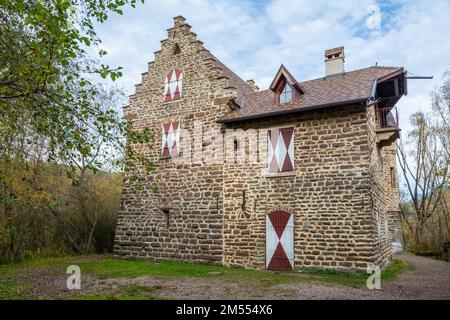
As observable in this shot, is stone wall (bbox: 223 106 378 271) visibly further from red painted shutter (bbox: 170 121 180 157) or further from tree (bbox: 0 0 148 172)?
tree (bbox: 0 0 148 172)

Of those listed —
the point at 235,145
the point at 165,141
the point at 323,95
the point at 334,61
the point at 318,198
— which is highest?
the point at 334,61

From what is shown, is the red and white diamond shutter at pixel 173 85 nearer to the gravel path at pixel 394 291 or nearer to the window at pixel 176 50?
the window at pixel 176 50

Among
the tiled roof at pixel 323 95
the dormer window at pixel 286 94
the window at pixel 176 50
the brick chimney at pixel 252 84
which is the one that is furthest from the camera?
the brick chimney at pixel 252 84

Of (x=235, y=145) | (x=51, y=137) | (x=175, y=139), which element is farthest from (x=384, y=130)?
(x=51, y=137)

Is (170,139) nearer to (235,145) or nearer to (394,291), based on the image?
(235,145)

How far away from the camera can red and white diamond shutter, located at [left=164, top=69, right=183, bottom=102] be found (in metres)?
15.3

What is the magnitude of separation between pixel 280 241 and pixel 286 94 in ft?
17.7

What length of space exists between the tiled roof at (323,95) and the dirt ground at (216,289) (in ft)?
18.6

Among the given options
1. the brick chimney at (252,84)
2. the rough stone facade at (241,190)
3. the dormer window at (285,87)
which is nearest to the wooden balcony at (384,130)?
the rough stone facade at (241,190)

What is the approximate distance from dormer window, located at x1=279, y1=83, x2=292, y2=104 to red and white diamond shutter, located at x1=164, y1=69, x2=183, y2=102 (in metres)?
4.29

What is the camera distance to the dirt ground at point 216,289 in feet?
26.1

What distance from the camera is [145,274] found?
11039mm
